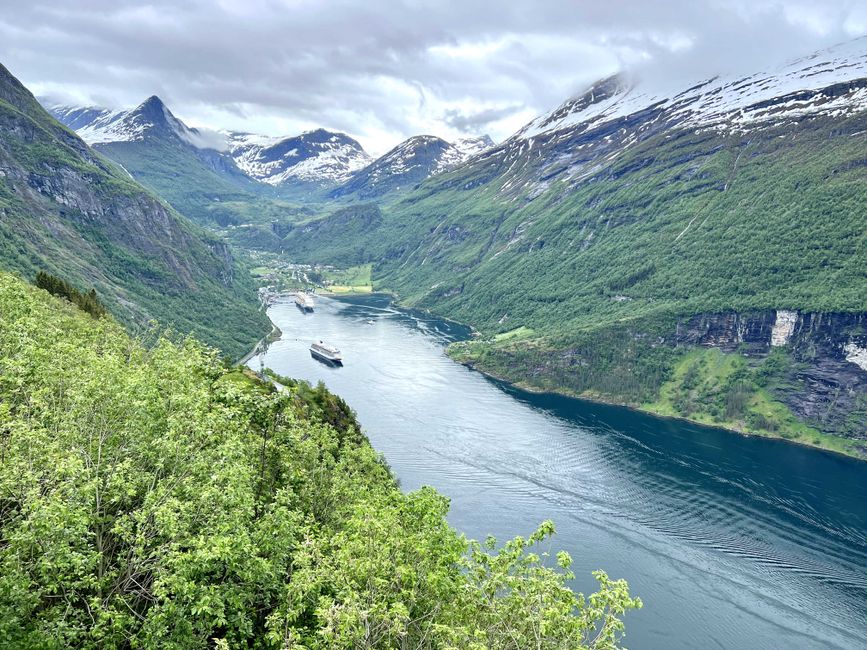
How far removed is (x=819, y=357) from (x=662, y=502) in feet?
329

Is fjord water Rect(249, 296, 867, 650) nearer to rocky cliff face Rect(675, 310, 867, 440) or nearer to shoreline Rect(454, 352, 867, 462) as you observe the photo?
shoreline Rect(454, 352, 867, 462)

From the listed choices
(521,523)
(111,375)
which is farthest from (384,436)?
(111,375)

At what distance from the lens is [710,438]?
15238cm

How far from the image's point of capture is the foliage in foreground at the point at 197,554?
1681 cm

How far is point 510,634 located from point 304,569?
7.80 meters

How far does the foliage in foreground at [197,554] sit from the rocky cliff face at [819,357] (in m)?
171

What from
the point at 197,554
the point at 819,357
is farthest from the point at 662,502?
the point at 197,554

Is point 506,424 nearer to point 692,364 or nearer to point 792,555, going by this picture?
point 792,555

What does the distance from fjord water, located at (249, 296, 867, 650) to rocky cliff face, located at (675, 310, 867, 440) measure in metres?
18.2

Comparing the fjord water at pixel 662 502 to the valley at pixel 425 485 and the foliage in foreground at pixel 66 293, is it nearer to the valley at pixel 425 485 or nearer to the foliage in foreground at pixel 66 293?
the valley at pixel 425 485

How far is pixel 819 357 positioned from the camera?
561ft

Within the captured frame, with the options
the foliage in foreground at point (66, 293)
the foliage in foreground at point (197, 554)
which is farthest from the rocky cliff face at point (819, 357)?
the foliage in foreground at point (66, 293)

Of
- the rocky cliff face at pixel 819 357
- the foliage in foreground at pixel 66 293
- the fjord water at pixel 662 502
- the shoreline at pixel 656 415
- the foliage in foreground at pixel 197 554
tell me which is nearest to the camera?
the foliage in foreground at pixel 197 554

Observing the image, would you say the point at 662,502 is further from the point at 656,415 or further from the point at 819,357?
the point at 819,357
